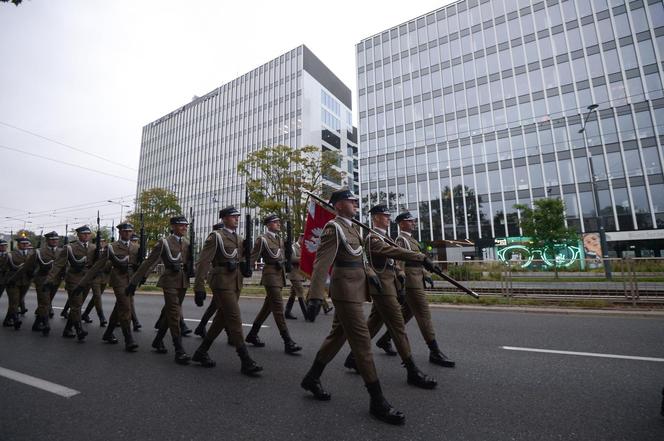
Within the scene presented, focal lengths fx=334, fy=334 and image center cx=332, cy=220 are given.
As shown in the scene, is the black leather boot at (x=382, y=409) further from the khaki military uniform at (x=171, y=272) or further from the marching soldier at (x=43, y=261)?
the marching soldier at (x=43, y=261)

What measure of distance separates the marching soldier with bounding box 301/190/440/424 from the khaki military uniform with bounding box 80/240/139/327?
4.16m

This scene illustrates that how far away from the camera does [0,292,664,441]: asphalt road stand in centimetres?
275

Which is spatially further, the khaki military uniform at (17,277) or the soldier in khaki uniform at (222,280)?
the khaki military uniform at (17,277)

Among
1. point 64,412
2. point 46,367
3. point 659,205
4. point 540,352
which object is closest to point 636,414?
point 540,352

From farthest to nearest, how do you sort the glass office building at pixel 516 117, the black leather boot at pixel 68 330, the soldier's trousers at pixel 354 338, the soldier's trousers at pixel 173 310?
1. the glass office building at pixel 516 117
2. the black leather boot at pixel 68 330
3. the soldier's trousers at pixel 173 310
4. the soldier's trousers at pixel 354 338

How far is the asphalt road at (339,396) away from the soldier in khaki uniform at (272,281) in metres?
0.33

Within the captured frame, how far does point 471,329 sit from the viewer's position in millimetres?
6656

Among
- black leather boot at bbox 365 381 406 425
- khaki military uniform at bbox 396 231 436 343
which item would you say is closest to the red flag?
khaki military uniform at bbox 396 231 436 343

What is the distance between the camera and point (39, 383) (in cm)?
391

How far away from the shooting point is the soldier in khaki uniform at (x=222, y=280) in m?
4.58

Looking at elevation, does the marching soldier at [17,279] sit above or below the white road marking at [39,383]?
above

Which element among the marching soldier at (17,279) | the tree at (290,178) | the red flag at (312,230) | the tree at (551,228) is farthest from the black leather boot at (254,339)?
the tree at (551,228)

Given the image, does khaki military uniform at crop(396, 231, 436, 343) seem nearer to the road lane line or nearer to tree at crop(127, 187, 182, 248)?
the road lane line

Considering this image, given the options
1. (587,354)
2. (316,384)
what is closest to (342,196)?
(316,384)
